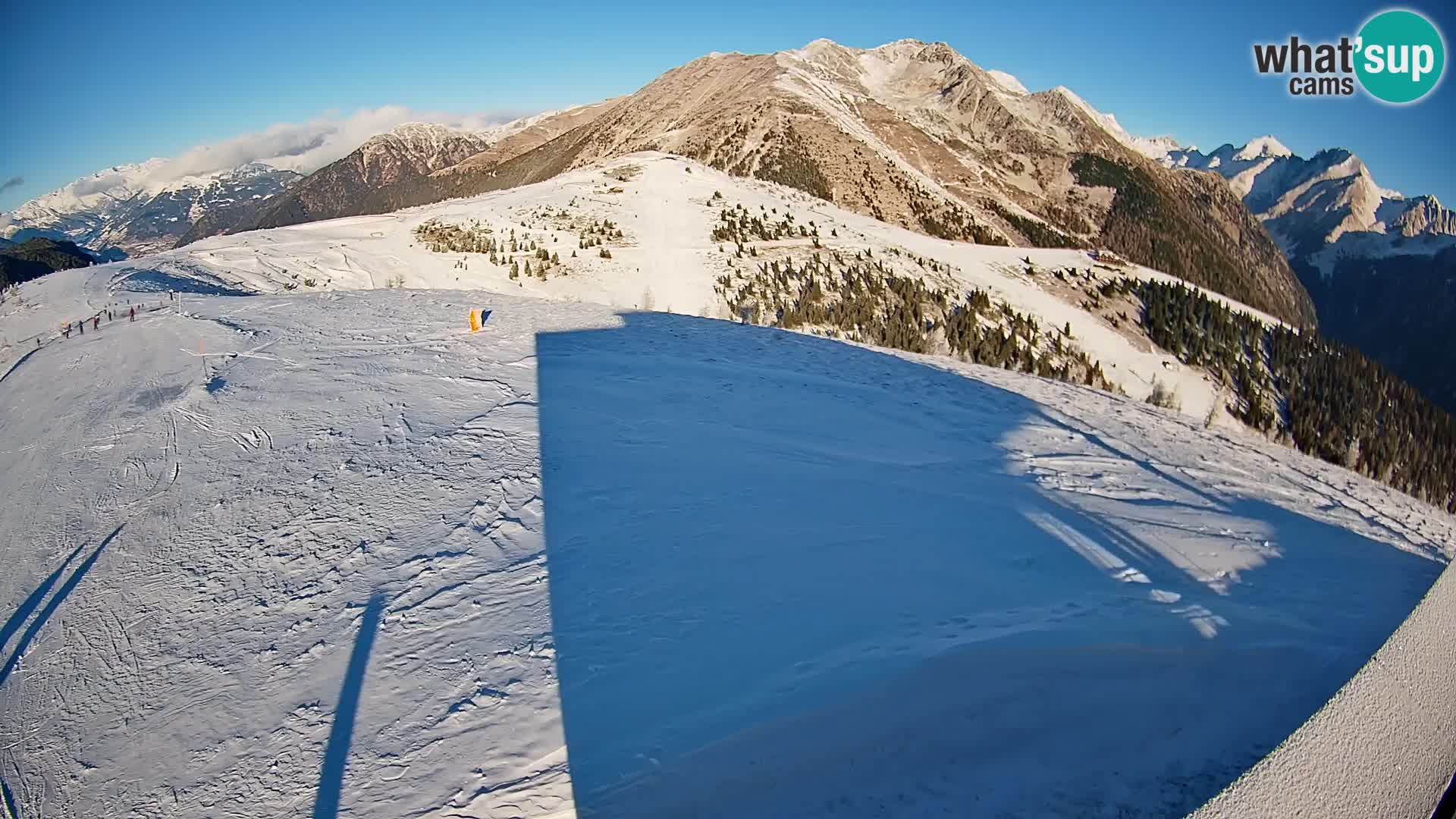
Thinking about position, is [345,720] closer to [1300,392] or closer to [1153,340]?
[1153,340]

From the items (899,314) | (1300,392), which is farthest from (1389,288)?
(899,314)

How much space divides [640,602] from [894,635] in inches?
70.3

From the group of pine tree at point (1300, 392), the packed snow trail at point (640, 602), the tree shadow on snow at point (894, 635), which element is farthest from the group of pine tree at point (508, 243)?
the group of pine tree at point (1300, 392)

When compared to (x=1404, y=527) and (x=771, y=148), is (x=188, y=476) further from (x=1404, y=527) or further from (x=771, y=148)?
(x=771, y=148)

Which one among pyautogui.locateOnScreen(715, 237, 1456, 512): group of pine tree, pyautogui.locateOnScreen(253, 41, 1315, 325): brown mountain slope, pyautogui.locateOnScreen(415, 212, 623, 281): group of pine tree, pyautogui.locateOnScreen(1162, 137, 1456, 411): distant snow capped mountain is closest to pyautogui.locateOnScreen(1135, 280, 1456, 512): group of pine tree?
pyautogui.locateOnScreen(715, 237, 1456, 512): group of pine tree

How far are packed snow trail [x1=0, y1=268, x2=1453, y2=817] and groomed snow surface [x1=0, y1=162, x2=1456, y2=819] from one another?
27mm

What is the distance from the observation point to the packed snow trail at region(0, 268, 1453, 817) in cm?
342

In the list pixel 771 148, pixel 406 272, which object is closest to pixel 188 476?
pixel 406 272

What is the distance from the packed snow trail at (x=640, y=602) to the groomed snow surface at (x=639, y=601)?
0.09ft

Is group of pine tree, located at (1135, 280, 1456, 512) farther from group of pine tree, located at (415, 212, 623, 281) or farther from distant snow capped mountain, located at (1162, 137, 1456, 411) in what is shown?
distant snow capped mountain, located at (1162, 137, 1456, 411)

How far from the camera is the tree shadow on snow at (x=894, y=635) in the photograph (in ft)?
11.0

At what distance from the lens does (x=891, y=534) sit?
5660 mm

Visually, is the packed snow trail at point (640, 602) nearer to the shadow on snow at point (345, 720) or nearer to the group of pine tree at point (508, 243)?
the shadow on snow at point (345, 720)

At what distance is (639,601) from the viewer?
4.62 metres
